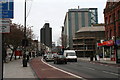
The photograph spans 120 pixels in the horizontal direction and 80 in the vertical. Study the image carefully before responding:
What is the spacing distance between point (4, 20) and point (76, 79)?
6.52 metres

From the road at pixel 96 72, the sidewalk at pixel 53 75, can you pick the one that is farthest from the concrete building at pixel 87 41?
the sidewalk at pixel 53 75

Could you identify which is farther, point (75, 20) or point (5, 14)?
point (75, 20)

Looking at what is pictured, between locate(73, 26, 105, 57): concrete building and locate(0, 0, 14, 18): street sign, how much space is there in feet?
278

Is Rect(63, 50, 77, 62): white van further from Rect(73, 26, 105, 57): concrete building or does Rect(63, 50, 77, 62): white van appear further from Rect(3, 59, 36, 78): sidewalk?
Rect(73, 26, 105, 57): concrete building

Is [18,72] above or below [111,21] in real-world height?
below

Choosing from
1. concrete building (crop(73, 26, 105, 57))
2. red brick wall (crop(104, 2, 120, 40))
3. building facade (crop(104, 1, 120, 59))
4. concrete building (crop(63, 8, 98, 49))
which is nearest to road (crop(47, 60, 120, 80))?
building facade (crop(104, 1, 120, 59))

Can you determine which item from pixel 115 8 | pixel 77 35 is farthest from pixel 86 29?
pixel 115 8

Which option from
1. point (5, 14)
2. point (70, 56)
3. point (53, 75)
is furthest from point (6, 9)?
point (70, 56)

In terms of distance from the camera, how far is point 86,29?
344 ft

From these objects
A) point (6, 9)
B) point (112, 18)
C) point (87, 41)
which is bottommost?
point (87, 41)

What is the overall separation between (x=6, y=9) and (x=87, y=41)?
90.2 m

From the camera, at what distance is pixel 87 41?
324 ft

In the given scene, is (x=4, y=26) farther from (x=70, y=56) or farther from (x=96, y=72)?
(x=70, y=56)

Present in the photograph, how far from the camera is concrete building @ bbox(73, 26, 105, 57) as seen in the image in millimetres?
96250
